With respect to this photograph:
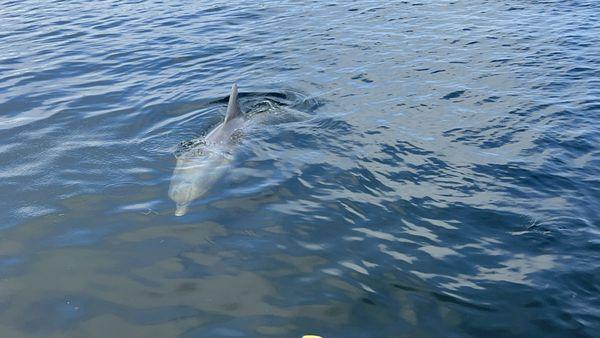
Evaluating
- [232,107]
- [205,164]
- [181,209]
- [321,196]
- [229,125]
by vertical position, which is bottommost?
[321,196]

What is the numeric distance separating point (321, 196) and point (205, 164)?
2.16 metres

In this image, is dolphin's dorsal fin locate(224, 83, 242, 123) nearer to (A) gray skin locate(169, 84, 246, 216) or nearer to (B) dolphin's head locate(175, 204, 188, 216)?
(A) gray skin locate(169, 84, 246, 216)

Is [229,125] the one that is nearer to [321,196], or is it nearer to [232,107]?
[232,107]

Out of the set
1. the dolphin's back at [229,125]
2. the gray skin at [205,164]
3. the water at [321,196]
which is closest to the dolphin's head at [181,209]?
the gray skin at [205,164]

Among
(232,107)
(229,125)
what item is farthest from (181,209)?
(232,107)

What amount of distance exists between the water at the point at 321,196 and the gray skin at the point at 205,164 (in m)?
0.21

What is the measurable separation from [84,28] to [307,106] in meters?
12.1

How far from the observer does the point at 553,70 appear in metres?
13.1

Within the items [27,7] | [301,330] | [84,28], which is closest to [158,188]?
[301,330]

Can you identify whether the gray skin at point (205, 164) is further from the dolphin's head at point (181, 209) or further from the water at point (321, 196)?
the water at point (321, 196)

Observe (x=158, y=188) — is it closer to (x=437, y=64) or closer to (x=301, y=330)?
(x=301, y=330)

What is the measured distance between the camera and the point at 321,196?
27.6ft

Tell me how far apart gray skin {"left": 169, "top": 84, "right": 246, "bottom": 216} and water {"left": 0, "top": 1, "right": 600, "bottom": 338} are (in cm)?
21

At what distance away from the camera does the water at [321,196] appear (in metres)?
6.14
